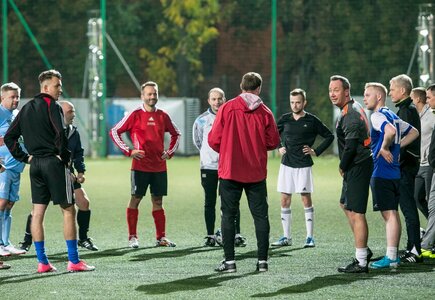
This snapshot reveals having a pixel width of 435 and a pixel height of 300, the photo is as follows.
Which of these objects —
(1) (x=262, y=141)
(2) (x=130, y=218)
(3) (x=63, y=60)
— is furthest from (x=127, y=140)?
(1) (x=262, y=141)

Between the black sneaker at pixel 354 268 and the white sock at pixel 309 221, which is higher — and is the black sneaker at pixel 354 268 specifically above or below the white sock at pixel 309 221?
below

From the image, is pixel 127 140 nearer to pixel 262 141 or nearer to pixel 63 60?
pixel 63 60

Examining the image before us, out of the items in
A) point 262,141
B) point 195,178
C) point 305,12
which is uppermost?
point 305,12

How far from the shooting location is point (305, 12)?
104 feet

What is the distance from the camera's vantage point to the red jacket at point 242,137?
29.8 feet

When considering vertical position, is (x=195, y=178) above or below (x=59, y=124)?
below

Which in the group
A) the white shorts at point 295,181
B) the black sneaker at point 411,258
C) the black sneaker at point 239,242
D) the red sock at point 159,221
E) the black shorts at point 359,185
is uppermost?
the black shorts at point 359,185

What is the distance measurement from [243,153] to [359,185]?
1.07 metres

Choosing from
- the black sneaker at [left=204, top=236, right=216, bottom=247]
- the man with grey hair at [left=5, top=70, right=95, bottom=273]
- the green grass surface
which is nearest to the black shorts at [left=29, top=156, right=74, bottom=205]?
the man with grey hair at [left=5, top=70, right=95, bottom=273]

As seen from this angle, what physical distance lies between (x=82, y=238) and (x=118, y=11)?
80.3 feet

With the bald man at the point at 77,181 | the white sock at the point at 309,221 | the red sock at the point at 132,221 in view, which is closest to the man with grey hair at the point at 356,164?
the white sock at the point at 309,221

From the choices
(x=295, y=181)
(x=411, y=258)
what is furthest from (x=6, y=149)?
(x=411, y=258)

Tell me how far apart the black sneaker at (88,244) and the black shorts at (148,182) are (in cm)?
74

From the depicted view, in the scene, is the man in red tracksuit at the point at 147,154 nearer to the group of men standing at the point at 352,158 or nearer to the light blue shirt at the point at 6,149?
the light blue shirt at the point at 6,149
